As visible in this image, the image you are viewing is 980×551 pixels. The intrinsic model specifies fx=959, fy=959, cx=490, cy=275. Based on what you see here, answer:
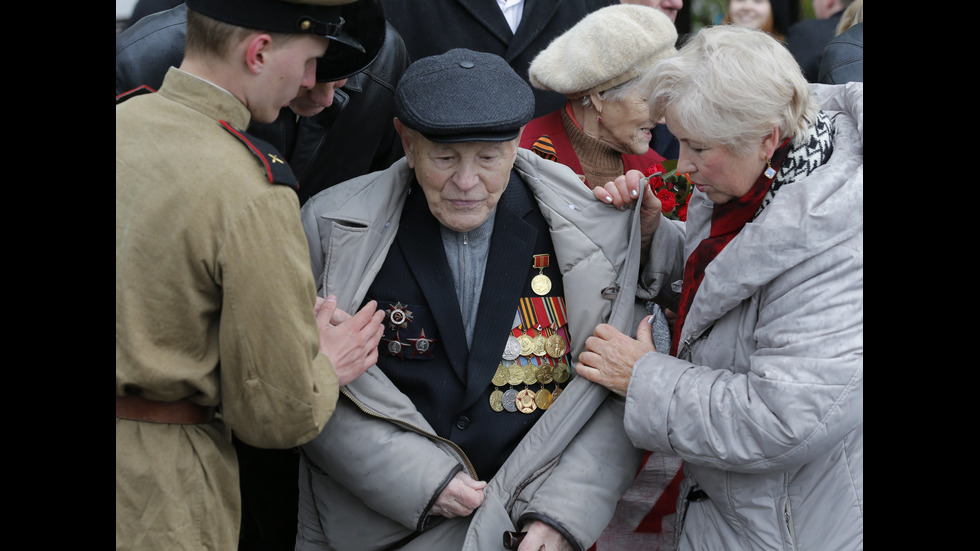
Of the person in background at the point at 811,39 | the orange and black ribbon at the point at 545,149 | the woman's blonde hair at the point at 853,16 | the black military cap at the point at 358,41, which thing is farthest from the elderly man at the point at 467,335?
the person in background at the point at 811,39

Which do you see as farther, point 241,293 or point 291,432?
point 291,432

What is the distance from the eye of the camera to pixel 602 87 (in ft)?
12.4

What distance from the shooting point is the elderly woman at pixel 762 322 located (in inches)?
95.3

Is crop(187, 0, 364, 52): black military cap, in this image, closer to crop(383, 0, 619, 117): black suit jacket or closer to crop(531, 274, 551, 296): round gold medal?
crop(531, 274, 551, 296): round gold medal

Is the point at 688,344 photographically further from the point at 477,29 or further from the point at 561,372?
the point at 477,29

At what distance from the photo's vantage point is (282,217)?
213 cm

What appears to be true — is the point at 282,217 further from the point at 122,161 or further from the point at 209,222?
the point at 122,161

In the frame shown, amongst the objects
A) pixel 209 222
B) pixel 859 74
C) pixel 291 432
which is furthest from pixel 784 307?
pixel 859 74

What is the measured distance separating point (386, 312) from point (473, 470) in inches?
20.7

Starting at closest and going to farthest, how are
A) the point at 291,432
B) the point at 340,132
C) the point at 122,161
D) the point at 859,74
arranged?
the point at 122,161, the point at 291,432, the point at 340,132, the point at 859,74

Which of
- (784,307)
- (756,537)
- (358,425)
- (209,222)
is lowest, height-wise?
(756,537)

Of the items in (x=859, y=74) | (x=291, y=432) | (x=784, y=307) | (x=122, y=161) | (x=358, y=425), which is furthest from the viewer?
(x=859, y=74)

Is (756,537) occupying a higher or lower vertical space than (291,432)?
lower

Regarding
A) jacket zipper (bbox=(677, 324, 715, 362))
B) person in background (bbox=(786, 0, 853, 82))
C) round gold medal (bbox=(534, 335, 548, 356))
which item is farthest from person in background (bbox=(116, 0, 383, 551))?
person in background (bbox=(786, 0, 853, 82))
